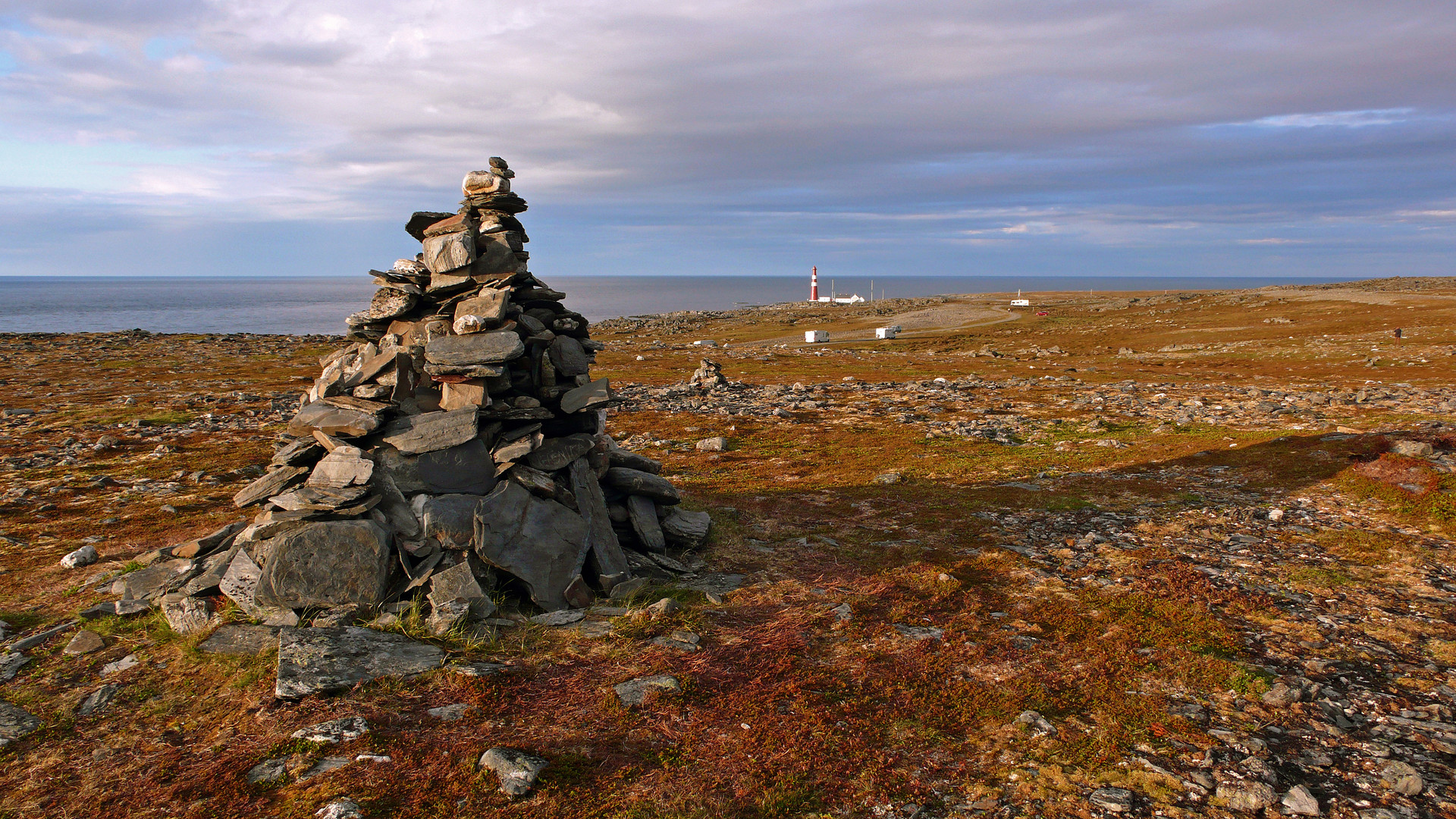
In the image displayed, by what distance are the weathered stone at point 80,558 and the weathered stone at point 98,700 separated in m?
6.42

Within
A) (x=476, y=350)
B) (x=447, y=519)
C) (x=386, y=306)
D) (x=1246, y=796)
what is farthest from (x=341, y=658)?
(x=1246, y=796)

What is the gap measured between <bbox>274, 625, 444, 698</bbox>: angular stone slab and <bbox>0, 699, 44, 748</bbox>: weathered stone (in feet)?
8.15

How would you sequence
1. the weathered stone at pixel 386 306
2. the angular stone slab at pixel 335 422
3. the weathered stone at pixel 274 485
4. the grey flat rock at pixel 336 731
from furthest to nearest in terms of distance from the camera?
the weathered stone at pixel 386 306, the weathered stone at pixel 274 485, the angular stone slab at pixel 335 422, the grey flat rock at pixel 336 731

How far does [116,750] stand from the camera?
7.95 m

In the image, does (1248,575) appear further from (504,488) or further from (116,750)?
(116,750)

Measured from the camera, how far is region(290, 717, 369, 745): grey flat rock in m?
7.99

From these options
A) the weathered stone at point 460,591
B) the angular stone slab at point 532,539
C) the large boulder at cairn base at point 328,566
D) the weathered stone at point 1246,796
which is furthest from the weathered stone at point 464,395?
the weathered stone at point 1246,796

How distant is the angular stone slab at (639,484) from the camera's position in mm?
14680

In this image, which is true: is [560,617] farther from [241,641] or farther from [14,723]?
[14,723]

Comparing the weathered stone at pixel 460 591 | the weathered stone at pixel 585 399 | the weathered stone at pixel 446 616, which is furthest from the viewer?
the weathered stone at pixel 585 399

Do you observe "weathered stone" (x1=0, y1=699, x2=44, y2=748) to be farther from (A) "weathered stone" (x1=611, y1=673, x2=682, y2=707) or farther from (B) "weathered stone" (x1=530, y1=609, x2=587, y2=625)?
(A) "weathered stone" (x1=611, y1=673, x2=682, y2=707)

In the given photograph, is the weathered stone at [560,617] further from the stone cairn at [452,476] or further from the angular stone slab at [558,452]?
the angular stone slab at [558,452]

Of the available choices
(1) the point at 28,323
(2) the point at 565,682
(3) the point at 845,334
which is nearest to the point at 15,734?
(2) the point at 565,682

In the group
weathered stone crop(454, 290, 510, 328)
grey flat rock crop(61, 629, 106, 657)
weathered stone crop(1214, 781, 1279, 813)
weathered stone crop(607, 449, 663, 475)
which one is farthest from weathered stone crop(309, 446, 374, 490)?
weathered stone crop(1214, 781, 1279, 813)
